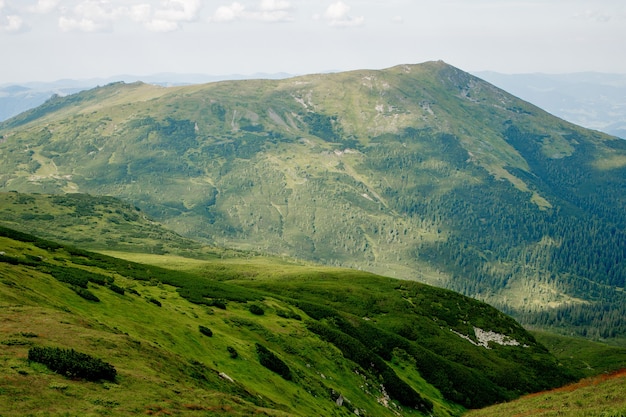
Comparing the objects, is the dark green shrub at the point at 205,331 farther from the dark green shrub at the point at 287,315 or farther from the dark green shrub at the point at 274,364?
the dark green shrub at the point at 287,315

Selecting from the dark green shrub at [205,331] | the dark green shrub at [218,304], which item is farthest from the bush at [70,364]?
the dark green shrub at [218,304]

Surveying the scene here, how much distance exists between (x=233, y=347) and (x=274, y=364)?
4.82m

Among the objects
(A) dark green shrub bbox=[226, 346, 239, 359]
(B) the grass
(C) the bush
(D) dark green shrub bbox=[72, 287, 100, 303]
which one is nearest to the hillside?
(A) dark green shrub bbox=[226, 346, 239, 359]

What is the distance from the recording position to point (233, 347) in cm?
5512

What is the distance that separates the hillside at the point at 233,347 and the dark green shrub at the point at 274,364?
12cm

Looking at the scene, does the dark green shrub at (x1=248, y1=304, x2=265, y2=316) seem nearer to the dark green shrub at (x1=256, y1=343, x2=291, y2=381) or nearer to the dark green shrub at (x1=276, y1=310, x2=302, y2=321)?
the dark green shrub at (x1=276, y1=310, x2=302, y2=321)

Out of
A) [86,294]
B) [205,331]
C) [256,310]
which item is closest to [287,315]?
[256,310]

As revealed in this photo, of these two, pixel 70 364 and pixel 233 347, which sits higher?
pixel 70 364

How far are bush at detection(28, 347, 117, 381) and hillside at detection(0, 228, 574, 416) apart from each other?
0.56 metres

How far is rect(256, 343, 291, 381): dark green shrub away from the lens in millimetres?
55188

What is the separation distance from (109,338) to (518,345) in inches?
4831

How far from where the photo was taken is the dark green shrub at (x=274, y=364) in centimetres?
5519

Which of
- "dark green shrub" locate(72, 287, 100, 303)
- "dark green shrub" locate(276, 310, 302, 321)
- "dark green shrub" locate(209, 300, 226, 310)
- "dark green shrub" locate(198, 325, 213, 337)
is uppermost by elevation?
"dark green shrub" locate(72, 287, 100, 303)

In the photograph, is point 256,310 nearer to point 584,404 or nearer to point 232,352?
point 232,352
